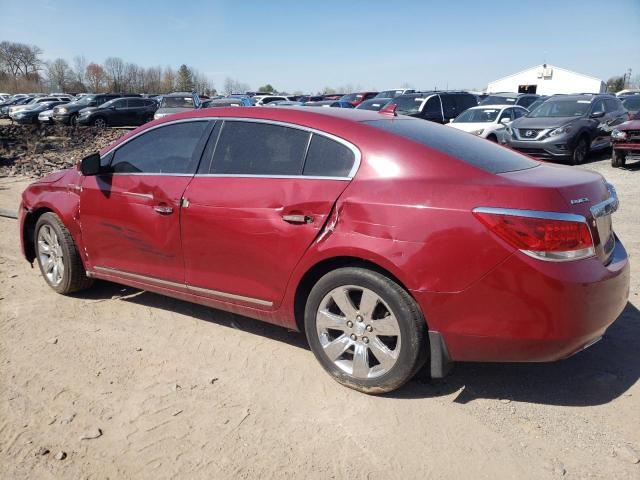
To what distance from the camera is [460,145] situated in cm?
327

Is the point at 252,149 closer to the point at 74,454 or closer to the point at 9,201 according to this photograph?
the point at 74,454

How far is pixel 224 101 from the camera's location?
19.9 m

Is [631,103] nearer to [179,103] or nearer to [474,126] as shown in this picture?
[474,126]

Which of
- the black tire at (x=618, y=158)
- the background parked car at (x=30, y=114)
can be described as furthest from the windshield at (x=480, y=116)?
the background parked car at (x=30, y=114)

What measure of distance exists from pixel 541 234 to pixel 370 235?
86cm

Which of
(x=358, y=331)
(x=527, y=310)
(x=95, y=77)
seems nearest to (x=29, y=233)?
(x=358, y=331)

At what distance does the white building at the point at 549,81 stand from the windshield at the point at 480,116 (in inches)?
2202


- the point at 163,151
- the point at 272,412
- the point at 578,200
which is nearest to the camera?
the point at 578,200

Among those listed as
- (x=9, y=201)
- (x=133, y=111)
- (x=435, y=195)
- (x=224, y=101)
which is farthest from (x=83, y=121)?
(x=435, y=195)

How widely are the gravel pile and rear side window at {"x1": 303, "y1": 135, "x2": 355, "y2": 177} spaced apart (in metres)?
11.5

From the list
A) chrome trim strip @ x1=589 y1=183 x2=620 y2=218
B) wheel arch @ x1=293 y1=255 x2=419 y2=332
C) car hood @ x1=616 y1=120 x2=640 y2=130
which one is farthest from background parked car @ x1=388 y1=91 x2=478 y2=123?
wheel arch @ x1=293 y1=255 x2=419 y2=332

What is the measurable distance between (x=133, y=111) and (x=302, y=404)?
28273 millimetres

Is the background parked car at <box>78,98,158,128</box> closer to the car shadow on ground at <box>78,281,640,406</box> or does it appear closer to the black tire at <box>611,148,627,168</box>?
the black tire at <box>611,148,627,168</box>

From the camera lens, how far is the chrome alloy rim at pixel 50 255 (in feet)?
15.4
